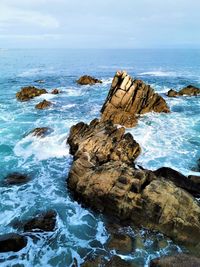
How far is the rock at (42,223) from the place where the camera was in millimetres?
17250

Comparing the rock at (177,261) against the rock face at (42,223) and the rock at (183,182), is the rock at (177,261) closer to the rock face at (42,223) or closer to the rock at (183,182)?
the rock face at (42,223)

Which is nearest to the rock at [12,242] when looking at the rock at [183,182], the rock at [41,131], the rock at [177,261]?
the rock at [177,261]

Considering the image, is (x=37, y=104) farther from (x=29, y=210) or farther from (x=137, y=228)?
(x=137, y=228)

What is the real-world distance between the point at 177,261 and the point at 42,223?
7.53 metres

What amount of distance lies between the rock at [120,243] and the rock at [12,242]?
424 cm

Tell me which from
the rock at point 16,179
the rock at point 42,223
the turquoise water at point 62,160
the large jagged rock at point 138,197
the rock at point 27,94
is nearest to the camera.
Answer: the turquoise water at point 62,160

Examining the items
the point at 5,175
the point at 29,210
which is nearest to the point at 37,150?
the point at 5,175

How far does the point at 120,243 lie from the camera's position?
15.8m

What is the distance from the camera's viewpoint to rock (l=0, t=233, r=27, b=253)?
15398 mm

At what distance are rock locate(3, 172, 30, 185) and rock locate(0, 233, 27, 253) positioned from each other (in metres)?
6.76

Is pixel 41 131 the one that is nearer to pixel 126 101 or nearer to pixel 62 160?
pixel 62 160

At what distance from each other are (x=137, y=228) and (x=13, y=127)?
21527 mm

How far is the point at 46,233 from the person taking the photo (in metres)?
17.1

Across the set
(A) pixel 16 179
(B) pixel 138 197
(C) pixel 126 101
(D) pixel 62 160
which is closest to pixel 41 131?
(D) pixel 62 160
